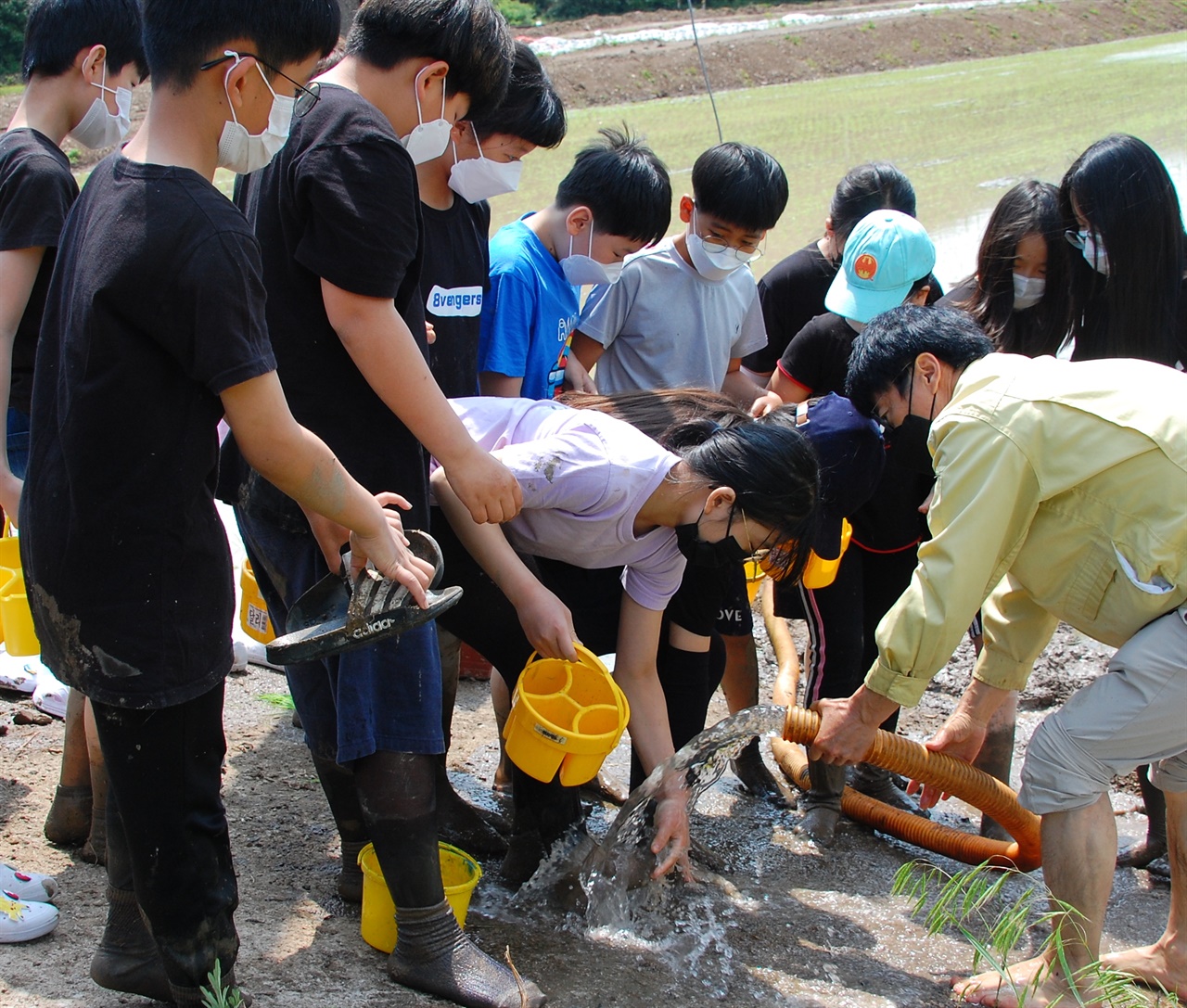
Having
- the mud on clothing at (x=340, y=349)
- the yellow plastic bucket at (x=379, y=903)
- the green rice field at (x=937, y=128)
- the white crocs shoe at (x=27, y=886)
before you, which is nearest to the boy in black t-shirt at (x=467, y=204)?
the mud on clothing at (x=340, y=349)

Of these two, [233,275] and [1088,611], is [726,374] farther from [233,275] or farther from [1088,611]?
[233,275]

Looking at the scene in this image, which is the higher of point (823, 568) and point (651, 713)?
point (823, 568)

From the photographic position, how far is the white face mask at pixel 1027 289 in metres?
3.66

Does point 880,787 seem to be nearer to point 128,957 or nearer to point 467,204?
Result: point 467,204

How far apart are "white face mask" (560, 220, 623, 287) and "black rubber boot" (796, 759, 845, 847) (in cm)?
151

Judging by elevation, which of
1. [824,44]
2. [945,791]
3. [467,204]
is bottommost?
[945,791]

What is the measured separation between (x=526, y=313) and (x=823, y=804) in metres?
1.63

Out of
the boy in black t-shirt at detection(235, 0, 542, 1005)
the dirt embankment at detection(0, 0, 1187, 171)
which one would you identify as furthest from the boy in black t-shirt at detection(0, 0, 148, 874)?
the dirt embankment at detection(0, 0, 1187, 171)

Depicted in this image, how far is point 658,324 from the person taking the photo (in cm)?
368

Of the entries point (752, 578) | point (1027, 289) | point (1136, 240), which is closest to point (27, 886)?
point (752, 578)

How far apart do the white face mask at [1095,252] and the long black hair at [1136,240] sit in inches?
0.8

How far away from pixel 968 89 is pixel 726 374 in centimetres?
1989

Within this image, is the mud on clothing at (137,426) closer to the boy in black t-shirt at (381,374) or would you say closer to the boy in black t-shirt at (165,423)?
the boy in black t-shirt at (165,423)

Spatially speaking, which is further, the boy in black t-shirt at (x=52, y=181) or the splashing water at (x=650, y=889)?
the splashing water at (x=650, y=889)
